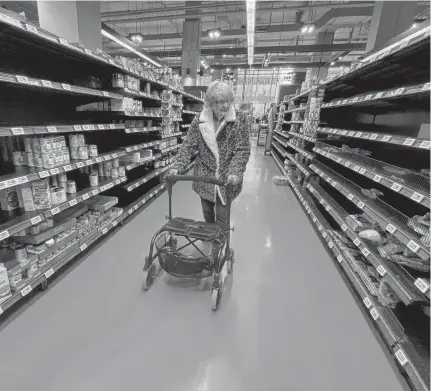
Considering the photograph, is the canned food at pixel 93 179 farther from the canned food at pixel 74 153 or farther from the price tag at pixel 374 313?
the price tag at pixel 374 313

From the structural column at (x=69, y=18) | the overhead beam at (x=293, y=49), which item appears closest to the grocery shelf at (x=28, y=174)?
the structural column at (x=69, y=18)

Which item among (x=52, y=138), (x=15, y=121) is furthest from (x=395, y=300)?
(x=15, y=121)

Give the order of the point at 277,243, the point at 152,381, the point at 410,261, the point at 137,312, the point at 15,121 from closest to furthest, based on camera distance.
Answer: the point at 152,381 < the point at 410,261 < the point at 137,312 < the point at 15,121 < the point at 277,243

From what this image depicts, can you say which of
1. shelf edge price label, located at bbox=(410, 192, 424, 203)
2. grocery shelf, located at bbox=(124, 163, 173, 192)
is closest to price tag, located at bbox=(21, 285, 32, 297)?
grocery shelf, located at bbox=(124, 163, 173, 192)

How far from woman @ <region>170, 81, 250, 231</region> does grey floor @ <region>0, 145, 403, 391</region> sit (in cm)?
91

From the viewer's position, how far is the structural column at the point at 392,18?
3.90 m

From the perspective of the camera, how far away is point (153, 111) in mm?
4027

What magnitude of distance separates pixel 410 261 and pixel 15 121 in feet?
11.1

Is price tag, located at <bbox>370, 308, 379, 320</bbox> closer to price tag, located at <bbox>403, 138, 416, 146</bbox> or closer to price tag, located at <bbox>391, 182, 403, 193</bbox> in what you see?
price tag, located at <bbox>391, 182, 403, 193</bbox>

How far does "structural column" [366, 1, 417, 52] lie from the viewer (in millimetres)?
3904

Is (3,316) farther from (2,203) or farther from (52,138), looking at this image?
(52,138)

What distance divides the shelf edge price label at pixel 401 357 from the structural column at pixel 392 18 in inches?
177

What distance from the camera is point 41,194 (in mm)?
1997

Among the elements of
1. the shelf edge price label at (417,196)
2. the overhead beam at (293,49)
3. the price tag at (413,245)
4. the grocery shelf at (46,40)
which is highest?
the overhead beam at (293,49)
